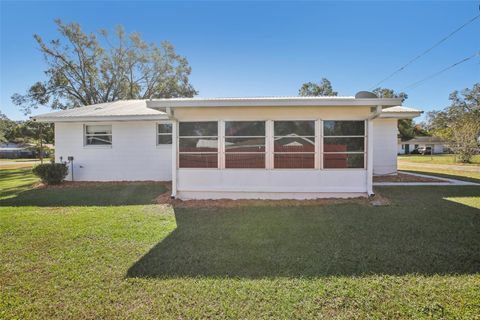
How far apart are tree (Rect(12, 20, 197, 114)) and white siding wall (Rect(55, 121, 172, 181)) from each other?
16.3m

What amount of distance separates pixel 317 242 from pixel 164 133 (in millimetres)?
8578

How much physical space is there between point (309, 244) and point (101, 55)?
96.2ft

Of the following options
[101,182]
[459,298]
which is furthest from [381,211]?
[101,182]

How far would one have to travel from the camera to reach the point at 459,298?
9.11ft

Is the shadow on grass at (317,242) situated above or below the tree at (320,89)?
below

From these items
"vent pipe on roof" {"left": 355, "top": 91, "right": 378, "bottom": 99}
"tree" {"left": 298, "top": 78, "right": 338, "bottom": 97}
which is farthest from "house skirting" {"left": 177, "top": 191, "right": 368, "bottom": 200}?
"tree" {"left": 298, "top": 78, "right": 338, "bottom": 97}

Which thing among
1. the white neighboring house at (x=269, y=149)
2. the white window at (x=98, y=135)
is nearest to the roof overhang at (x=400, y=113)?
the white neighboring house at (x=269, y=149)

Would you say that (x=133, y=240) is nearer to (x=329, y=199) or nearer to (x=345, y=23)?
(x=329, y=199)

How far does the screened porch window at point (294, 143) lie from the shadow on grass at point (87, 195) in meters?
4.43

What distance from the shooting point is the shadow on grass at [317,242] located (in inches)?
136

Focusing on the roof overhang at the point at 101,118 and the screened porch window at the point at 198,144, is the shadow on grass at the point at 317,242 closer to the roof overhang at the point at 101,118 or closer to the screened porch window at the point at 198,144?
the screened porch window at the point at 198,144

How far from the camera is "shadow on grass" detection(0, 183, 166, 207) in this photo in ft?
24.5

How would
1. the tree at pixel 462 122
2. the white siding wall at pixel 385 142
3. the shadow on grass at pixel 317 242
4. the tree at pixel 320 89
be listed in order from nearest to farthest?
the shadow on grass at pixel 317 242 < the white siding wall at pixel 385 142 < the tree at pixel 462 122 < the tree at pixel 320 89

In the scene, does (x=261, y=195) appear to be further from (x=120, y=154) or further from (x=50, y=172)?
(x=50, y=172)
